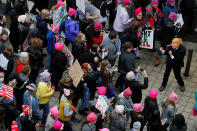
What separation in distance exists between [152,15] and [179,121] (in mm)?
4938

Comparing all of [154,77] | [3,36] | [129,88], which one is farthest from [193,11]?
[3,36]

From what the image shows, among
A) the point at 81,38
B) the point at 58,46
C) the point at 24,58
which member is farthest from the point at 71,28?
the point at 24,58

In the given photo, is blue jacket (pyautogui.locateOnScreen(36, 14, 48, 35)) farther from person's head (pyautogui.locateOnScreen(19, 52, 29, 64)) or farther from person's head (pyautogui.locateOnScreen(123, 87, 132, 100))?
person's head (pyautogui.locateOnScreen(123, 87, 132, 100))

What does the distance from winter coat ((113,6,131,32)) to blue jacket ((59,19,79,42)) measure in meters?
1.40

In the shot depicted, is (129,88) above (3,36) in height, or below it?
below

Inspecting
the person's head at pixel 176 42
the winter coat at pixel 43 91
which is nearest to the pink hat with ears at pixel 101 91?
the winter coat at pixel 43 91

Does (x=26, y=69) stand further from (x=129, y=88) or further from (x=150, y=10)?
(x=150, y=10)

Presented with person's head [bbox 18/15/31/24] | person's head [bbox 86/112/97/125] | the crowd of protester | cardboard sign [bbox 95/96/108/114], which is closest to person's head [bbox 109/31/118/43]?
the crowd of protester

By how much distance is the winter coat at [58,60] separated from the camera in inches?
427

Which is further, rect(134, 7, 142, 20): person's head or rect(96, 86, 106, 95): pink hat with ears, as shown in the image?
rect(134, 7, 142, 20): person's head

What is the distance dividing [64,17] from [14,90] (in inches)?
133

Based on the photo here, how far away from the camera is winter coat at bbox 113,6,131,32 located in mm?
12477

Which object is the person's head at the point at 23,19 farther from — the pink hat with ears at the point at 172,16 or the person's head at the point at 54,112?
the pink hat with ears at the point at 172,16

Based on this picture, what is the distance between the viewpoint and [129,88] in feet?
32.0
